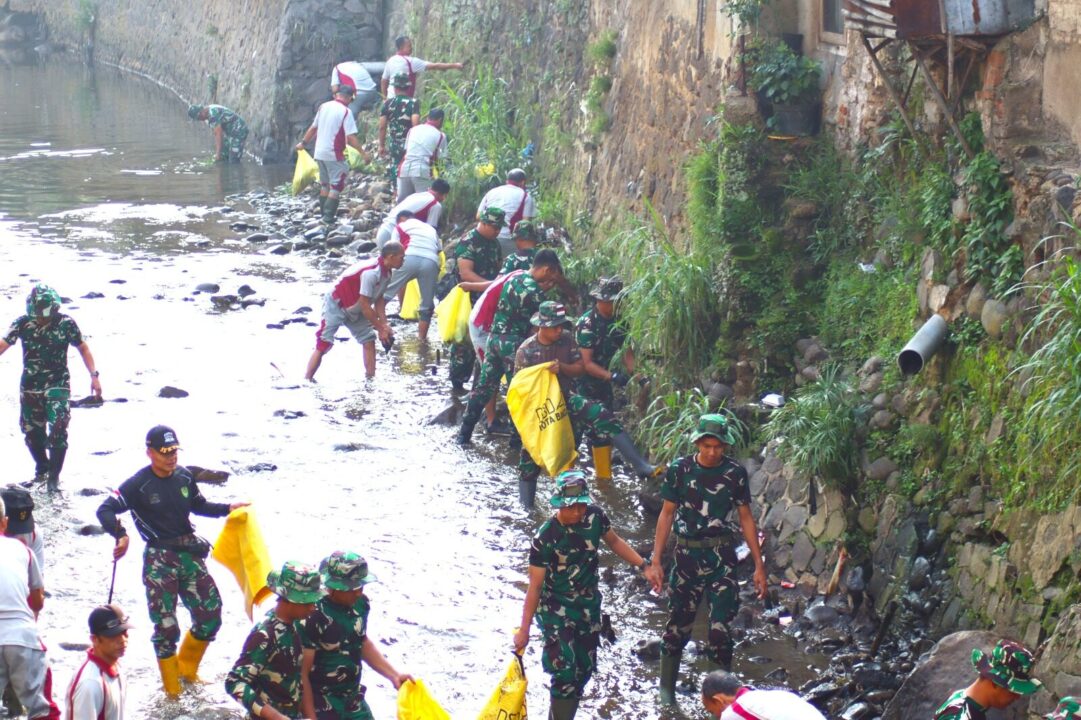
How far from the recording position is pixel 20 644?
248 inches

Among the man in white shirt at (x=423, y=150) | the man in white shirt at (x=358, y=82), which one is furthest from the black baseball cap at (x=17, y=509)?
the man in white shirt at (x=358, y=82)

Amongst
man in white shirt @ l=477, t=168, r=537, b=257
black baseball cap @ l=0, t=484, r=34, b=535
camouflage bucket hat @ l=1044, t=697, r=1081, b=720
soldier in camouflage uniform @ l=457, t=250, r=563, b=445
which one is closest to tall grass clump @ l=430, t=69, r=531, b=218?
man in white shirt @ l=477, t=168, r=537, b=257

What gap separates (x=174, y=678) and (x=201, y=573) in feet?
1.84

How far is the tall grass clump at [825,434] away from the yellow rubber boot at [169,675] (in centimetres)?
367

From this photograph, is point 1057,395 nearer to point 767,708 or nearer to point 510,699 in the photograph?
point 767,708

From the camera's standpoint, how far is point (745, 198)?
986cm

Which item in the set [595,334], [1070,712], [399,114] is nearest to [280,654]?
[1070,712]

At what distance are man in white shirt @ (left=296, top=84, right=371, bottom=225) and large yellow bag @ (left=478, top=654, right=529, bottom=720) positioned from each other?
41.7 ft

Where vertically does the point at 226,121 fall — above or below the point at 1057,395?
above

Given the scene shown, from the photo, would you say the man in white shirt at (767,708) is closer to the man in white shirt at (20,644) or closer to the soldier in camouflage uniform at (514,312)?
the man in white shirt at (20,644)

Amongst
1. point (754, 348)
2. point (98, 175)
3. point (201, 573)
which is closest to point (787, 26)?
point (754, 348)

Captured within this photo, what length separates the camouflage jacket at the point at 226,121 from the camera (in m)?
23.0

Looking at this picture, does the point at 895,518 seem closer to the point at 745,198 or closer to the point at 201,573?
the point at 745,198

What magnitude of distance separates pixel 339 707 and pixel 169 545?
5.72 ft
